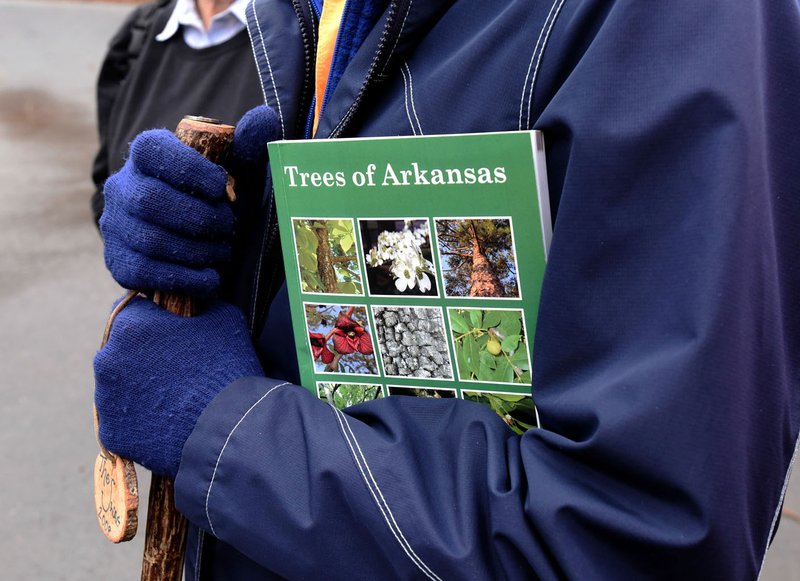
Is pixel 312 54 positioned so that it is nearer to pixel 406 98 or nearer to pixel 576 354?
pixel 406 98

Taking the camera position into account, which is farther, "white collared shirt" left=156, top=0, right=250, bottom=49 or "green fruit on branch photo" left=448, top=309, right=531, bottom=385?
"white collared shirt" left=156, top=0, right=250, bottom=49

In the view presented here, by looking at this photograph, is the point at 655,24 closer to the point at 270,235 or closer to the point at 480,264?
the point at 480,264

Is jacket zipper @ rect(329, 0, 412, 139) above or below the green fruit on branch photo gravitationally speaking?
above

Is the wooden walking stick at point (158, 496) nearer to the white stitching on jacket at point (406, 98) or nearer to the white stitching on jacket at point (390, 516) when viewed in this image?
the white stitching on jacket at point (406, 98)

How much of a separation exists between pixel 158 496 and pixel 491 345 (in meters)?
0.56

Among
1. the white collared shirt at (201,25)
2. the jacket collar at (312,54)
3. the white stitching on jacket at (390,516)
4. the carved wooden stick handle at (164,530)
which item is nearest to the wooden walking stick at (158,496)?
the carved wooden stick handle at (164,530)

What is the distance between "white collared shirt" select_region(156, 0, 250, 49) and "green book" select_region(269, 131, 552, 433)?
169cm

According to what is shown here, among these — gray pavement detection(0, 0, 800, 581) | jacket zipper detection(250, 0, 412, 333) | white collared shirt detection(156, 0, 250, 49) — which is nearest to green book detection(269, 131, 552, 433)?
jacket zipper detection(250, 0, 412, 333)

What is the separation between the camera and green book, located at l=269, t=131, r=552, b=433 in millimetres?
920

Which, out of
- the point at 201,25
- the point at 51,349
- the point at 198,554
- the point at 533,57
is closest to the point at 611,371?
the point at 533,57

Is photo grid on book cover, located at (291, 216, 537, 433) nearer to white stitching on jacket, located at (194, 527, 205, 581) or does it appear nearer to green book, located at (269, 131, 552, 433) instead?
green book, located at (269, 131, 552, 433)

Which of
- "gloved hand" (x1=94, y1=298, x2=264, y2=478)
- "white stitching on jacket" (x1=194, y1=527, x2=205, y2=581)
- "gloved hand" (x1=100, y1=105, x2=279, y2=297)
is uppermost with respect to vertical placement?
"gloved hand" (x1=100, y1=105, x2=279, y2=297)

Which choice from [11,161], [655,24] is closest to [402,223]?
[655,24]

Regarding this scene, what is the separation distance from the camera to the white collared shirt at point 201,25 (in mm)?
2596
